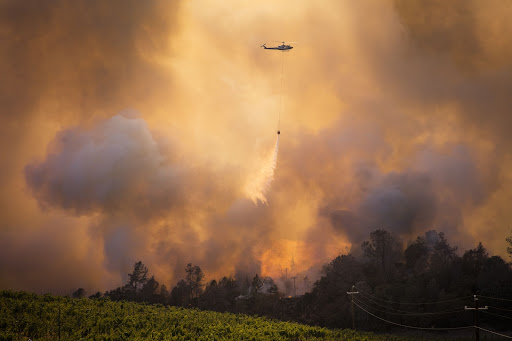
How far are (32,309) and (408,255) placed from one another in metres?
140

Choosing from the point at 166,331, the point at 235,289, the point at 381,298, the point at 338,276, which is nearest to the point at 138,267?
the point at 235,289

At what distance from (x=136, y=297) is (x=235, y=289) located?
1621 inches

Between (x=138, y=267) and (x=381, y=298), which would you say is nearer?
(x=381, y=298)

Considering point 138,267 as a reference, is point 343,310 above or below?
below

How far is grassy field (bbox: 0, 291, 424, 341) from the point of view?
69125 mm

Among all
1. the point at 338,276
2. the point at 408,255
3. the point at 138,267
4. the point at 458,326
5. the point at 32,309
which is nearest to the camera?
the point at 32,309

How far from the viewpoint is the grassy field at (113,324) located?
2721 inches

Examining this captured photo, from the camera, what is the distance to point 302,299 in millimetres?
161875

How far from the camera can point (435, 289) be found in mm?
131875

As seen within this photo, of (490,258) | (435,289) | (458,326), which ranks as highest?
(490,258)

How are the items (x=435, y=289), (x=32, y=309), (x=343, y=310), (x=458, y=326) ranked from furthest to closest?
(x=343, y=310) → (x=435, y=289) → (x=458, y=326) → (x=32, y=309)

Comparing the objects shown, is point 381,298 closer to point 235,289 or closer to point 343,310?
point 343,310

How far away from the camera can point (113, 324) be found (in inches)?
3137

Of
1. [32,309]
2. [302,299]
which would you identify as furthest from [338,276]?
[32,309]
